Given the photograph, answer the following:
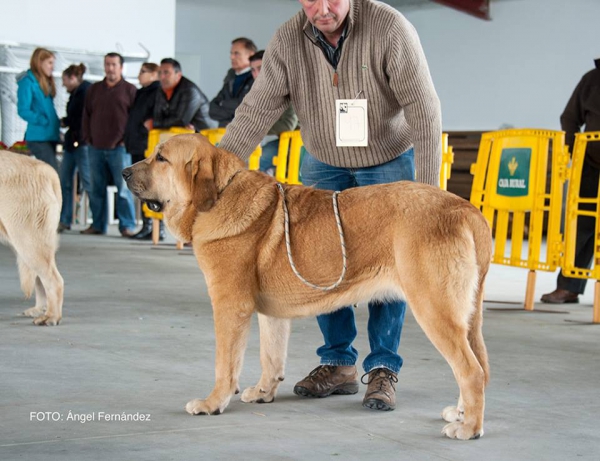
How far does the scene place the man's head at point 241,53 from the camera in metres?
10.4

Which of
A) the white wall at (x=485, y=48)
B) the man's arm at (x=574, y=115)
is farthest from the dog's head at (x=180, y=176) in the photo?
the white wall at (x=485, y=48)

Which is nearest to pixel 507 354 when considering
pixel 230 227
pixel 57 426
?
pixel 230 227

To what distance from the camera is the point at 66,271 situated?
8602 millimetres

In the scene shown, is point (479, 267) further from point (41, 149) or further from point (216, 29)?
point (216, 29)

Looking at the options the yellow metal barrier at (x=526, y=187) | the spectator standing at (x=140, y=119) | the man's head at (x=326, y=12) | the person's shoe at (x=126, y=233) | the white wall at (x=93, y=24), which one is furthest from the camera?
the white wall at (x=93, y=24)

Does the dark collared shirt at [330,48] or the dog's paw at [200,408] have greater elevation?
the dark collared shirt at [330,48]

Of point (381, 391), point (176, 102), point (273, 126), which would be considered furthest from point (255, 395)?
point (176, 102)

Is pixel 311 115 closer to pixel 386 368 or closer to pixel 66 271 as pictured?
pixel 386 368

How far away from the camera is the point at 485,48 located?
1847cm

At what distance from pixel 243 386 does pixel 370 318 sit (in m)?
0.71

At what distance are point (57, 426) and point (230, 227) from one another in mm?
1048

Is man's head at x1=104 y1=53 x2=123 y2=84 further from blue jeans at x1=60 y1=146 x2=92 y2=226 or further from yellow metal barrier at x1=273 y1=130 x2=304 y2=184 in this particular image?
yellow metal barrier at x1=273 y1=130 x2=304 y2=184

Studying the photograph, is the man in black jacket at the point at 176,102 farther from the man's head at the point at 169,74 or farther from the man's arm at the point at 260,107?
the man's arm at the point at 260,107

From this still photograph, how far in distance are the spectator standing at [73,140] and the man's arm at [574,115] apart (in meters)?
7.37
